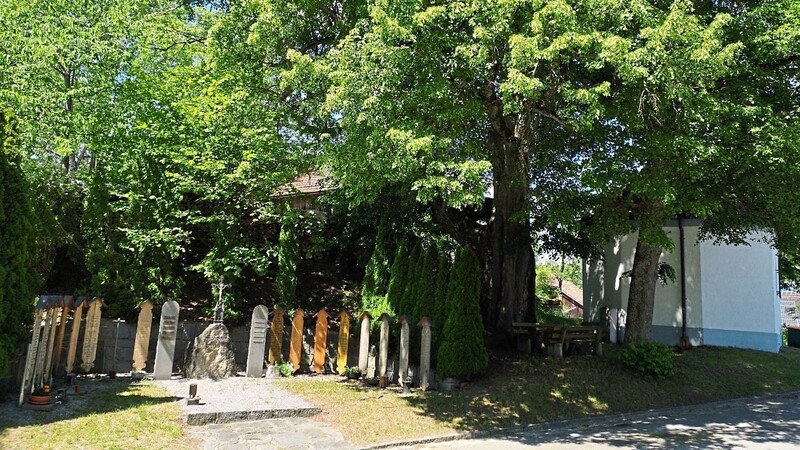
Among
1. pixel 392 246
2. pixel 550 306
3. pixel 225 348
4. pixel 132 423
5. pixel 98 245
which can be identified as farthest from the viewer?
pixel 550 306

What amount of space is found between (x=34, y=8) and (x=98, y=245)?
251 inches

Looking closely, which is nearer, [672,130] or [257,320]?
[672,130]

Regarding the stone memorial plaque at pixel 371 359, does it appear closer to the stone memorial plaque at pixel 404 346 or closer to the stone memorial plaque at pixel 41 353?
the stone memorial plaque at pixel 404 346

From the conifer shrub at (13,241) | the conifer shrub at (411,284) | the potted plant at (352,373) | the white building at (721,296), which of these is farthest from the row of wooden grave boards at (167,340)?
the white building at (721,296)

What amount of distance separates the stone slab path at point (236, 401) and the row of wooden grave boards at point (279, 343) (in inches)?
22.0

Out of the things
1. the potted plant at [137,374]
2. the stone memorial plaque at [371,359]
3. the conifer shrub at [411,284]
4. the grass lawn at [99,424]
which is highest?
the conifer shrub at [411,284]

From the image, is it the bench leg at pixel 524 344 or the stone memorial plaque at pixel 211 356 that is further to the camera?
the bench leg at pixel 524 344

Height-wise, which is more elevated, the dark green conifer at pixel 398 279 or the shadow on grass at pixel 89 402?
the dark green conifer at pixel 398 279

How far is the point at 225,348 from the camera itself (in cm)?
1053

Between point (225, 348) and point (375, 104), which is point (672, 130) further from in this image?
point (225, 348)

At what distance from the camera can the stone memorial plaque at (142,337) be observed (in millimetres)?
10148

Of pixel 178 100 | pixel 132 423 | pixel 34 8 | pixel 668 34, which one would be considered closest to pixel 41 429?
pixel 132 423

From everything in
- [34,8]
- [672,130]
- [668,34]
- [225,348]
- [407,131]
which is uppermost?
[34,8]

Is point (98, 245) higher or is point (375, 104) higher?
point (375, 104)
